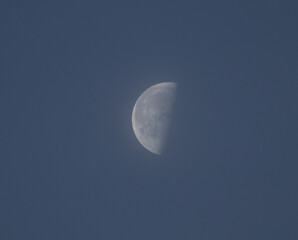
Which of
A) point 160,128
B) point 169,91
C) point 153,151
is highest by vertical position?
point 169,91

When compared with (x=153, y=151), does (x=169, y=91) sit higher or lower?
higher

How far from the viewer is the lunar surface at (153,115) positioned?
4770mm

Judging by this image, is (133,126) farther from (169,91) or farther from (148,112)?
(169,91)

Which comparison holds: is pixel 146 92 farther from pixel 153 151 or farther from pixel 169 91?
pixel 153 151

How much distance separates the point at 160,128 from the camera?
4.79m

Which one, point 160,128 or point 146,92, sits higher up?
point 146,92

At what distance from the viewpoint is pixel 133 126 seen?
16.0 feet

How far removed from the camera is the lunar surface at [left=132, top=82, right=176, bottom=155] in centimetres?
477

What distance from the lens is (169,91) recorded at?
4992mm

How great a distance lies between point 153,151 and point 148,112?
650 mm

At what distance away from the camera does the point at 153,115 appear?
4.87 m

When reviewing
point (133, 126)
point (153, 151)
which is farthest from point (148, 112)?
point (153, 151)

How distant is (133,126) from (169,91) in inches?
33.3

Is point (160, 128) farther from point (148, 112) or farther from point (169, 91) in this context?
point (169, 91)
